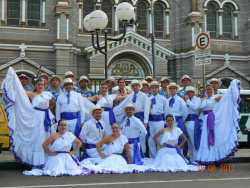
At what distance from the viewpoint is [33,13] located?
71.3ft

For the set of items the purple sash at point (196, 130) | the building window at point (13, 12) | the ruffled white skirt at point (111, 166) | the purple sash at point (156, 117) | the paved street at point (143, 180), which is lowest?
the paved street at point (143, 180)

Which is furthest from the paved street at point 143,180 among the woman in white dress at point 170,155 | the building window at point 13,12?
the building window at point 13,12

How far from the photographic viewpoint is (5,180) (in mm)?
6859

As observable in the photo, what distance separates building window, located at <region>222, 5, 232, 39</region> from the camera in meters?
24.8

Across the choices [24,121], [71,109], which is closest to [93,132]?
[71,109]

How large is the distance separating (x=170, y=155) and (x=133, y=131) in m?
1.10

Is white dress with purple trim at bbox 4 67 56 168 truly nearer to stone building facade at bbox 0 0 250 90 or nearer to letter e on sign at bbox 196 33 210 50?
letter e on sign at bbox 196 33 210 50

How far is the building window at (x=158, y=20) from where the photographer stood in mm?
23986

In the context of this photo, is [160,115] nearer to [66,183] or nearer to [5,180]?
[66,183]

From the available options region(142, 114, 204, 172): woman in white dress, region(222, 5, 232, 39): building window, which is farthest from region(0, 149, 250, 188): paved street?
region(222, 5, 232, 39): building window

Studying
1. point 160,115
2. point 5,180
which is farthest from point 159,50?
point 5,180

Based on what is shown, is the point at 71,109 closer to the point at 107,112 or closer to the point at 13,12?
the point at 107,112

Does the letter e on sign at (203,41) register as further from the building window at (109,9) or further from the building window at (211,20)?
the building window at (211,20)

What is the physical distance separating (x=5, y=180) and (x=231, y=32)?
21.5 metres
